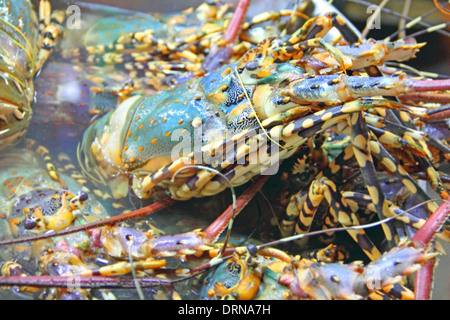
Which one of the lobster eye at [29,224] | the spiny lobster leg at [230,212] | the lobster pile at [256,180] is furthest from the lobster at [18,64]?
the spiny lobster leg at [230,212]

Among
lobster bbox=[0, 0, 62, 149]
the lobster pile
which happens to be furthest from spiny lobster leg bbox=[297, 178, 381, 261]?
lobster bbox=[0, 0, 62, 149]

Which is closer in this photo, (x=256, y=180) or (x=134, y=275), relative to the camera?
(x=134, y=275)

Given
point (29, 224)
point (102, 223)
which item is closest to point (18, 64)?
point (29, 224)

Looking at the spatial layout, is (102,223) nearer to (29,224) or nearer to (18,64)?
(29,224)

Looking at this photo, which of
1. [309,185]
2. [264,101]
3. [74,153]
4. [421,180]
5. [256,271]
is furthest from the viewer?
[74,153]

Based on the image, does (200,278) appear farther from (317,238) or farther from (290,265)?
(317,238)

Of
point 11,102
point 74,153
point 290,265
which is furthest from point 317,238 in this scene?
point 11,102

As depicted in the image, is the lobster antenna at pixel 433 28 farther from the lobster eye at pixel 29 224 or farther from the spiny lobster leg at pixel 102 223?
the lobster eye at pixel 29 224
